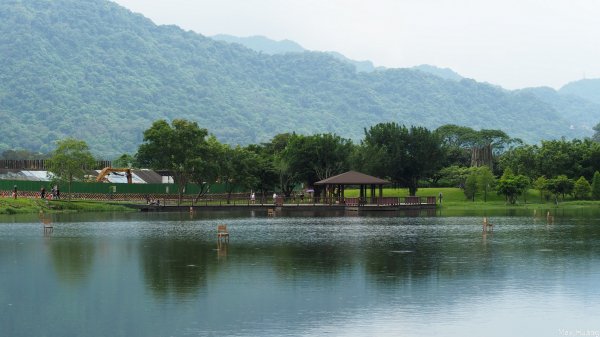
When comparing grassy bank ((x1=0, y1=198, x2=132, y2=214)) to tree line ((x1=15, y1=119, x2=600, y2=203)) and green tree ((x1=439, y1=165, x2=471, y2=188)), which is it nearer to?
tree line ((x1=15, y1=119, x2=600, y2=203))

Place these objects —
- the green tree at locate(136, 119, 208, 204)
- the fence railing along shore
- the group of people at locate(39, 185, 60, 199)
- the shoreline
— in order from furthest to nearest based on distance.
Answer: the green tree at locate(136, 119, 208, 204)
the fence railing along shore
the group of people at locate(39, 185, 60, 199)
the shoreline

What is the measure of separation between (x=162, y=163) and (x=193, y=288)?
3004 inches

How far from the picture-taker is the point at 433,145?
119375 millimetres

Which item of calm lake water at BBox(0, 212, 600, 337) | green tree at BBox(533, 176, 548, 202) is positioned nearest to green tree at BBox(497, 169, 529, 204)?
green tree at BBox(533, 176, 548, 202)

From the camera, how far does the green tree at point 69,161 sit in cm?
9794

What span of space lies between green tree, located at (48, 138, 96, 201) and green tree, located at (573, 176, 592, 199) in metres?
57.7

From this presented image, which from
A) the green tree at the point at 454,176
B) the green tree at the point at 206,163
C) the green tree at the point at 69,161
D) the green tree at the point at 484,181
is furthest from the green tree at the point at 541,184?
the green tree at the point at 69,161

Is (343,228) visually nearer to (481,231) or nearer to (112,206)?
(481,231)

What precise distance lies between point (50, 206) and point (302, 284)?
64387mm

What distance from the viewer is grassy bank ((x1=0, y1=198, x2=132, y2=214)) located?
8544 centimetres

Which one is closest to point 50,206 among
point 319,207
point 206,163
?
point 206,163

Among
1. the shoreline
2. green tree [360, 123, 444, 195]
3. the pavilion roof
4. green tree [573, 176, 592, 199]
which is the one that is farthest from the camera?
green tree [360, 123, 444, 195]

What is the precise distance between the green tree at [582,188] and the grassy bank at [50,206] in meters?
53.2

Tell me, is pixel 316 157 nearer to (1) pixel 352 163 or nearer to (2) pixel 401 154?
(1) pixel 352 163
